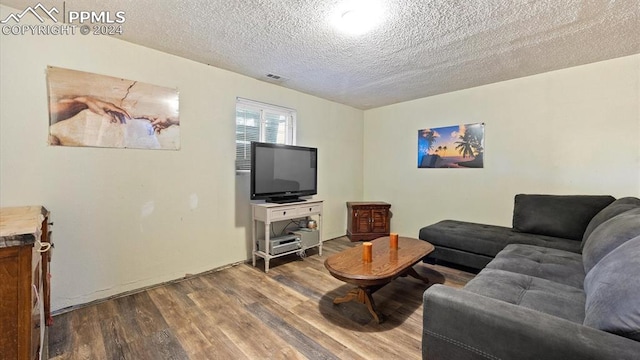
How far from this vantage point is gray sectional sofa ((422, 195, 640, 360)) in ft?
3.08

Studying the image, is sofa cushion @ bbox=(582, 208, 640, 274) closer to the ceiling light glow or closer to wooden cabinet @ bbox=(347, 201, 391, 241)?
the ceiling light glow

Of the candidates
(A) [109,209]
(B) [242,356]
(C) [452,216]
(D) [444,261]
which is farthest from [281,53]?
(C) [452,216]

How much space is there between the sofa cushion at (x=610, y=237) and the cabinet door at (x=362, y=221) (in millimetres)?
2642

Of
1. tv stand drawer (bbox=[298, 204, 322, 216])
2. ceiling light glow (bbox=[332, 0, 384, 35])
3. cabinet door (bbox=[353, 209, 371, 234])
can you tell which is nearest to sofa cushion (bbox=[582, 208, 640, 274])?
ceiling light glow (bbox=[332, 0, 384, 35])

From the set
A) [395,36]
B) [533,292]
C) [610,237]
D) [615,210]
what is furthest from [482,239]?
[395,36]

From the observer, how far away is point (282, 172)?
3.29 m

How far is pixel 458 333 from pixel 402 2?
77.2 inches

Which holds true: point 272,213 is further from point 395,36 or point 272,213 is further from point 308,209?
point 395,36

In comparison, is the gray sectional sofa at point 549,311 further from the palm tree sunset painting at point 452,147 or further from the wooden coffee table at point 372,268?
the palm tree sunset painting at point 452,147

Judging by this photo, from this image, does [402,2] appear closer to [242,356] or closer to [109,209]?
[242,356]

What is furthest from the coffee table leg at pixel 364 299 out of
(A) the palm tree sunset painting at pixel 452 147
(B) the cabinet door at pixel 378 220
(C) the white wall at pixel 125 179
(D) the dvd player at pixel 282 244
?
(A) the palm tree sunset painting at pixel 452 147

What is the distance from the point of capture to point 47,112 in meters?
2.01

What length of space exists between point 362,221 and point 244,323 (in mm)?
2630

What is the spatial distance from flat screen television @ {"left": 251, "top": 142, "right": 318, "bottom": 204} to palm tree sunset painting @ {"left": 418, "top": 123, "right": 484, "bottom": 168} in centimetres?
173
